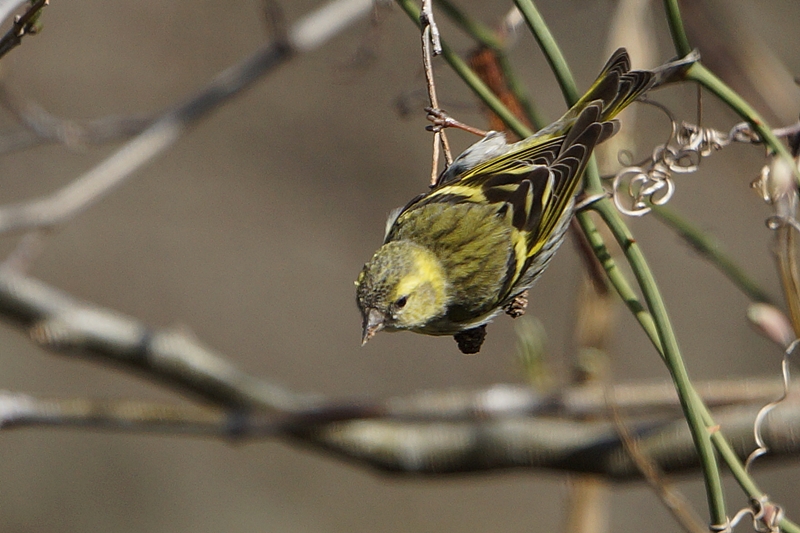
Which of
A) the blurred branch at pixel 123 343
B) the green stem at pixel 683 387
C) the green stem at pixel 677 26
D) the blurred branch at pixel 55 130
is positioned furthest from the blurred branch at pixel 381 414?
the green stem at pixel 677 26

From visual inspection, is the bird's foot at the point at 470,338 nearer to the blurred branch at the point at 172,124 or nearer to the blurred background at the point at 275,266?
the blurred branch at the point at 172,124

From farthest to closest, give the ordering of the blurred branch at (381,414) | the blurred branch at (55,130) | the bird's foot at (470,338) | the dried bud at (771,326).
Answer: the blurred branch at (55,130) → the blurred branch at (381,414) → the bird's foot at (470,338) → the dried bud at (771,326)

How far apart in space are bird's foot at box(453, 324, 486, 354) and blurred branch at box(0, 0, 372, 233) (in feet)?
3.41

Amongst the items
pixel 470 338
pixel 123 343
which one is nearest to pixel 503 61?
pixel 470 338

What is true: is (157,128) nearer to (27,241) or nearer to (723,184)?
(27,241)

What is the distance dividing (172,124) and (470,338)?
1.20m

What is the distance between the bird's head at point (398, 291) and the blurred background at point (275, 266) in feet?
10.3

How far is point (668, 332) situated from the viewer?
1149 millimetres

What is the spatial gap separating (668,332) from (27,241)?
1879 mm

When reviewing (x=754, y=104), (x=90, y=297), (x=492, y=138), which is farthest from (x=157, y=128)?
(x=90, y=297)

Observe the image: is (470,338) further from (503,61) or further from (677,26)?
(677,26)

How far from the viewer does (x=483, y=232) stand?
2.04m

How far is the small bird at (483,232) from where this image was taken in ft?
5.85

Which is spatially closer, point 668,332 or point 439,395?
point 668,332
